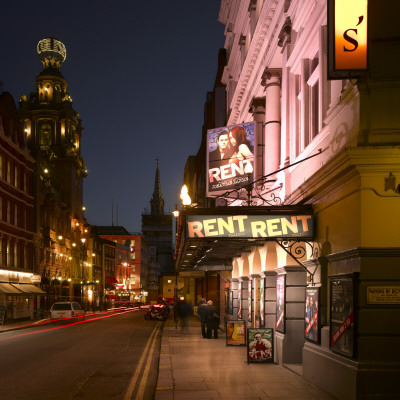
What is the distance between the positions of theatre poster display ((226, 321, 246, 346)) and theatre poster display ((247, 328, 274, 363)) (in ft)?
14.3

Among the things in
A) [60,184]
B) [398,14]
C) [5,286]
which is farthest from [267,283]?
[60,184]

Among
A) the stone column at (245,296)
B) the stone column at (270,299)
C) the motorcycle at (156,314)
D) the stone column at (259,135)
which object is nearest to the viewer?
the stone column at (270,299)

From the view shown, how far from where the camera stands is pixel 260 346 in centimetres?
1491

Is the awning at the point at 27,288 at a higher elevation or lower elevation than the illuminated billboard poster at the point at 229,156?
lower

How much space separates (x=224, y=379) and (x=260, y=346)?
103 inches

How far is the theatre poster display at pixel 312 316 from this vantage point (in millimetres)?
11492

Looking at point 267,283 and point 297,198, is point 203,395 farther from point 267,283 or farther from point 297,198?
point 267,283

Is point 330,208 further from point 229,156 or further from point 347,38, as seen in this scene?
point 229,156

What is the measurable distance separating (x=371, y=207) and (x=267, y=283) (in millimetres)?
8190

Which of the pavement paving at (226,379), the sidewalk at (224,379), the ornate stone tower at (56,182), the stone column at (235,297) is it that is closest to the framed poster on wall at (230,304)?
the stone column at (235,297)

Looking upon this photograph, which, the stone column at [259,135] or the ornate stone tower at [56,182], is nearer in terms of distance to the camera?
the stone column at [259,135]

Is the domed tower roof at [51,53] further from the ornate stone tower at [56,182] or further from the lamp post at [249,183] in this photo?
the lamp post at [249,183]

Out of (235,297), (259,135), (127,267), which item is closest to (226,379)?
(259,135)

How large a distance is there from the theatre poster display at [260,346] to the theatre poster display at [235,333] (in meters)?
4.36
